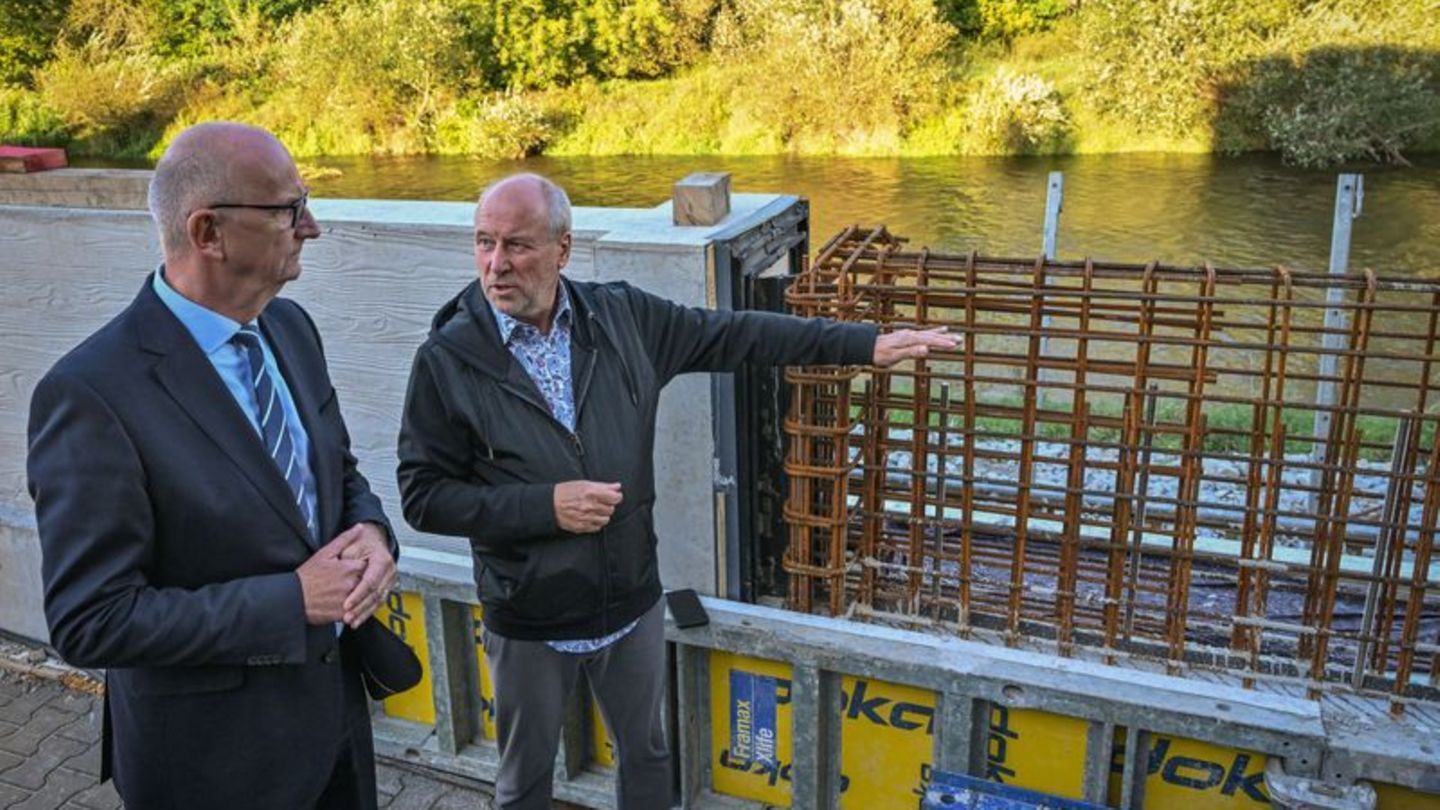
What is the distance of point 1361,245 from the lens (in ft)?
59.3

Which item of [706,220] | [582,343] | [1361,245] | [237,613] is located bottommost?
[1361,245]

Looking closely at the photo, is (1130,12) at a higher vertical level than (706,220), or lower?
higher

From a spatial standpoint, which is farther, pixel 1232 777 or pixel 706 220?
pixel 706 220

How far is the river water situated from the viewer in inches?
704

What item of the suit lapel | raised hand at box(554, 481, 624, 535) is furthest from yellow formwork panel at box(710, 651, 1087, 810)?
the suit lapel

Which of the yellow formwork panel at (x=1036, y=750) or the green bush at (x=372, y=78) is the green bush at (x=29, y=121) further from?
the yellow formwork panel at (x=1036, y=750)

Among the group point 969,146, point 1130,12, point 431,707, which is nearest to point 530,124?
point 969,146

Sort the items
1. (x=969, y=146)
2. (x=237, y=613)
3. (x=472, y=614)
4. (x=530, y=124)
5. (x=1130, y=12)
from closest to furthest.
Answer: (x=237, y=613)
(x=472, y=614)
(x=1130, y=12)
(x=969, y=146)
(x=530, y=124)

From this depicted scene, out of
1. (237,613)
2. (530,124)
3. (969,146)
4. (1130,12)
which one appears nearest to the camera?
(237,613)

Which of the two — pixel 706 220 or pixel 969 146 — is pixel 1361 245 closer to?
pixel 969 146

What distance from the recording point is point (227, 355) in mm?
2197

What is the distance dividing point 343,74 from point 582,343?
3154cm

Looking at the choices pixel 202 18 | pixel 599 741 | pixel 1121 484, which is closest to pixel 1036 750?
pixel 1121 484

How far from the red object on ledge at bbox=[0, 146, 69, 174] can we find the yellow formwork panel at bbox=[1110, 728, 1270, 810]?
14.8 feet
